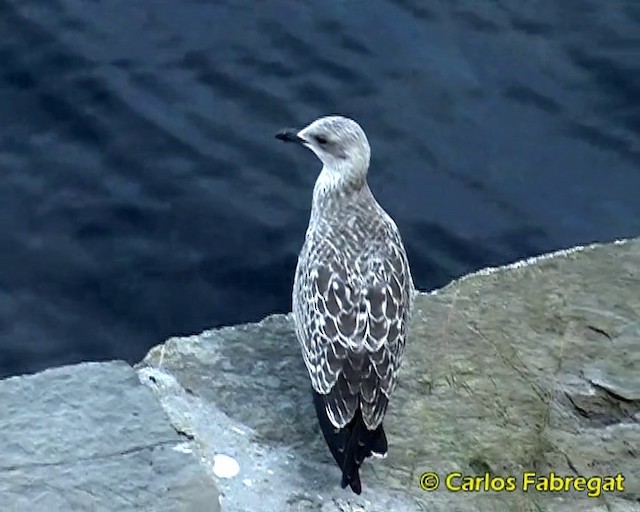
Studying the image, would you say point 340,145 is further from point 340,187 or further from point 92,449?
point 92,449

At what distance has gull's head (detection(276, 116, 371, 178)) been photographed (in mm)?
6250

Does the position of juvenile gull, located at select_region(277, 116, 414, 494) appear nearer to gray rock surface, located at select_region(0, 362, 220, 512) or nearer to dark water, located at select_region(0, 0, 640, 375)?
gray rock surface, located at select_region(0, 362, 220, 512)

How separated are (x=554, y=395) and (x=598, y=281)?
863 millimetres

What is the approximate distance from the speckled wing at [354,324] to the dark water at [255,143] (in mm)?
3287

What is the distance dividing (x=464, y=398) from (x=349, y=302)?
23.8 inches

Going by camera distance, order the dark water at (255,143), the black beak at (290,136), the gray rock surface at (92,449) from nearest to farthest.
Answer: the gray rock surface at (92,449) → the black beak at (290,136) → the dark water at (255,143)

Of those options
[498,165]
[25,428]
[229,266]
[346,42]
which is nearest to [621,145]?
[498,165]

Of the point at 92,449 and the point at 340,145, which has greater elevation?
the point at 340,145

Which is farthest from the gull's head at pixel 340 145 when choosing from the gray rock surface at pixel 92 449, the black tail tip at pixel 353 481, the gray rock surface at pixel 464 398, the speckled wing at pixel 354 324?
the black tail tip at pixel 353 481
